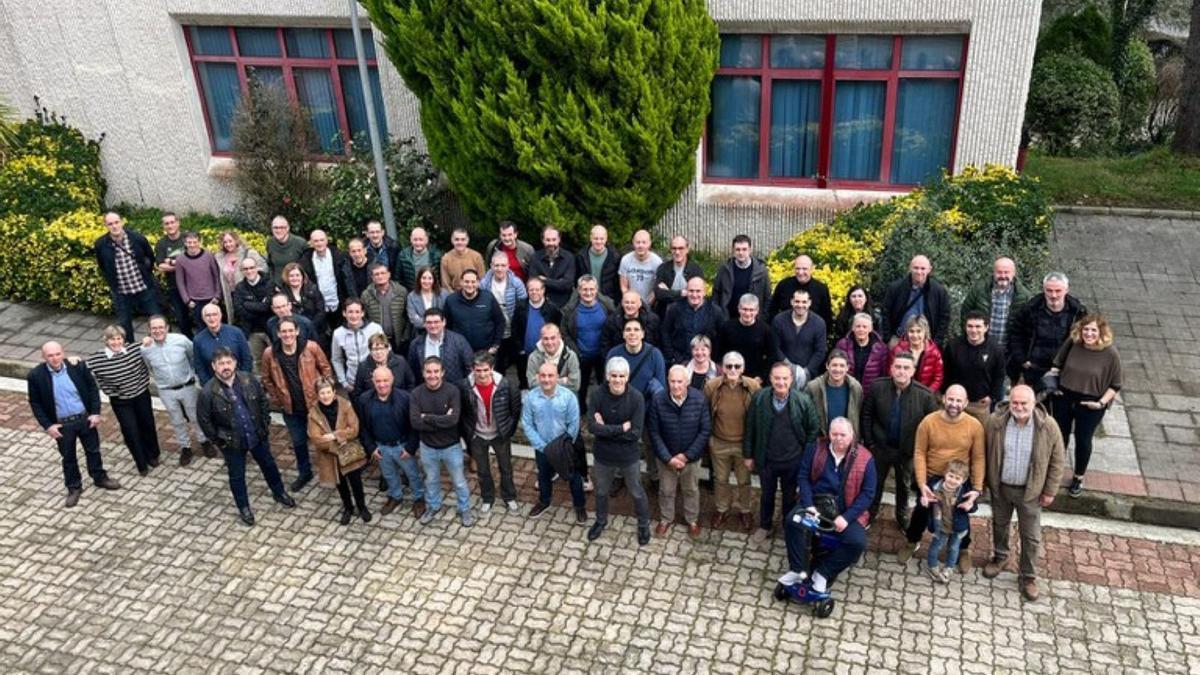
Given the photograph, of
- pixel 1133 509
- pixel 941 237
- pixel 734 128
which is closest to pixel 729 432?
pixel 1133 509

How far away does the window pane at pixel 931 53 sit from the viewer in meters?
11.1

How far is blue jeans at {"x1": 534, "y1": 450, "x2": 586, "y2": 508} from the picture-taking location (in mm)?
8000

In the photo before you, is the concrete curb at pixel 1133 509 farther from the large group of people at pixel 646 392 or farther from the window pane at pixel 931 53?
the window pane at pixel 931 53

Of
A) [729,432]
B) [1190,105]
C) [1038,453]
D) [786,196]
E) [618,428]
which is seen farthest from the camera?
[1190,105]

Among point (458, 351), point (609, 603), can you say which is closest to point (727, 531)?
point (609, 603)

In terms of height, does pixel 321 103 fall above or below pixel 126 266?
above

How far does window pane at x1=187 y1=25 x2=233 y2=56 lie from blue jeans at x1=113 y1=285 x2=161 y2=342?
4.38 meters

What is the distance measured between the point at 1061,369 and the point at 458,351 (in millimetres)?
4910

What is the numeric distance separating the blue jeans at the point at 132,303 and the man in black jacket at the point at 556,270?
15.6 feet

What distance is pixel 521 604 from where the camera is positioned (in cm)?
728

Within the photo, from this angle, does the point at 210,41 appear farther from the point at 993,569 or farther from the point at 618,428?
the point at 993,569

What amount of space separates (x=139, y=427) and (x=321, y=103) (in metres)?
6.25

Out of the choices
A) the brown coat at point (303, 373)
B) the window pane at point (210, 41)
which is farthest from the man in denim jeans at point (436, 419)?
the window pane at point (210, 41)

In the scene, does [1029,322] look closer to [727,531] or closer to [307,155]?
[727,531]
